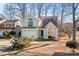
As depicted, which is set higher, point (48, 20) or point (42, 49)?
point (48, 20)

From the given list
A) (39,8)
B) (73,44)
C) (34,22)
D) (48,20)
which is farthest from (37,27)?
(73,44)

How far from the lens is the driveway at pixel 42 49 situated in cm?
639

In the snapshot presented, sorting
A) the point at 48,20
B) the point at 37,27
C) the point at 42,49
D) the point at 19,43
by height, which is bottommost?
the point at 42,49

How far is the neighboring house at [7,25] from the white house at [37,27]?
8 centimetres

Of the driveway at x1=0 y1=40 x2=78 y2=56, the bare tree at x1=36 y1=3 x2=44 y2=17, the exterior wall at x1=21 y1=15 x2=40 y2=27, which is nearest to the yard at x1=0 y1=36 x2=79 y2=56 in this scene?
the driveway at x1=0 y1=40 x2=78 y2=56

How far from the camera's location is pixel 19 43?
648cm

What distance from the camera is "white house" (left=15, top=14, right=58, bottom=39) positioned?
21.2ft

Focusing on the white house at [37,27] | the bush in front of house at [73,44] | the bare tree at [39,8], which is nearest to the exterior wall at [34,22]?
the white house at [37,27]

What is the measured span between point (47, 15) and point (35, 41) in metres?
0.52

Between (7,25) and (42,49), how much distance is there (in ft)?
2.50

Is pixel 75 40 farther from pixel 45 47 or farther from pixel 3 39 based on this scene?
pixel 3 39

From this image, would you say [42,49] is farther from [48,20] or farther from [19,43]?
[48,20]

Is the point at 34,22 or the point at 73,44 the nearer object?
the point at 73,44

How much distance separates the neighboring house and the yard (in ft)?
0.71
